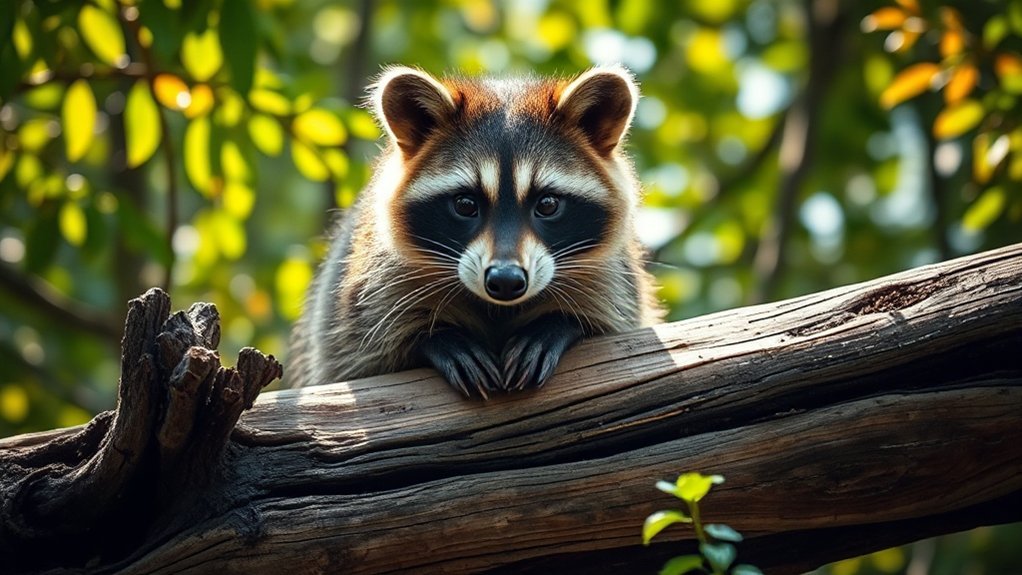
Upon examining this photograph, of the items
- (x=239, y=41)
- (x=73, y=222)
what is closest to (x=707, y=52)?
(x=239, y=41)

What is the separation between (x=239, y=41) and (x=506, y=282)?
1.89 metres

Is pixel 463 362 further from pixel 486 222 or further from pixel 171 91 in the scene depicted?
pixel 171 91

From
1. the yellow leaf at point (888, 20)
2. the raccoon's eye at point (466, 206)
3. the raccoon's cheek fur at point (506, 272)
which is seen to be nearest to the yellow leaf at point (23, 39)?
the raccoon's eye at point (466, 206)

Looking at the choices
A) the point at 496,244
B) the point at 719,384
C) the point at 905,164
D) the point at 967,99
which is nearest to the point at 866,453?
the point at 719,384

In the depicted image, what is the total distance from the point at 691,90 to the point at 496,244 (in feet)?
17.6

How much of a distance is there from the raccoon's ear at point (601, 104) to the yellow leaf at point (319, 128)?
1447 mm

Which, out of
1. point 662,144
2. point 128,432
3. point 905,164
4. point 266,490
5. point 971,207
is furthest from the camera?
point 905,164

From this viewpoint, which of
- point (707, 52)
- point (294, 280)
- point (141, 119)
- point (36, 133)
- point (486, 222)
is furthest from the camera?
point (707, 52)

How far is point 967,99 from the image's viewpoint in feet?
21.8

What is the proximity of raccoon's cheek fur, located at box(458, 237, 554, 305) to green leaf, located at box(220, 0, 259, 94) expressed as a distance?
1.43m

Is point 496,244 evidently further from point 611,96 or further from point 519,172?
point 611,96

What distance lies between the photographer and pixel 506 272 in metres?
4.96

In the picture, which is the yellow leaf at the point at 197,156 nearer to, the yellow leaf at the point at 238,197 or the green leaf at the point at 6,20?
the yellow leaf at the point at 238,197

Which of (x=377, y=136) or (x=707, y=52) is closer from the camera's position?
(x=377, y=136)
